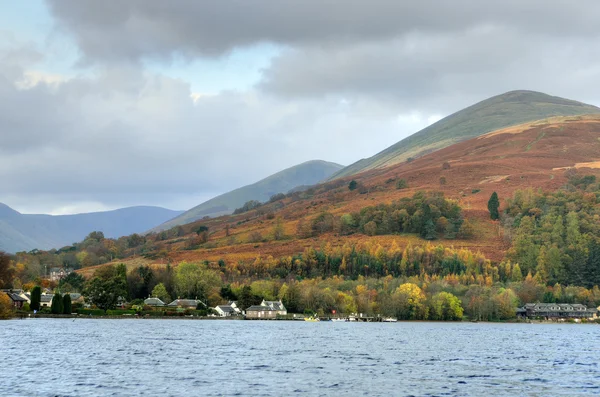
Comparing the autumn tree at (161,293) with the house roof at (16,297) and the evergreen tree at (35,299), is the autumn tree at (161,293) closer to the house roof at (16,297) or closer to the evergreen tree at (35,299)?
the house roof at (16,297)

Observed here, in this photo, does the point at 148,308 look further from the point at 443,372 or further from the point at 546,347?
the point at 443,372

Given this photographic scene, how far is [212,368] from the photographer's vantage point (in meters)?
62.1

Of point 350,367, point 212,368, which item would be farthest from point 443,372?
point 212,368

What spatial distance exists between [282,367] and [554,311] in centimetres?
15007

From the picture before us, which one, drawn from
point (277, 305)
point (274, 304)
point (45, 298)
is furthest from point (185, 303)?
point (45, 298)

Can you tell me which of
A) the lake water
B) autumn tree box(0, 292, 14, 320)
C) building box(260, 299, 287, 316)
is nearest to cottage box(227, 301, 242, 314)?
building box(260, 299, 287, 316)

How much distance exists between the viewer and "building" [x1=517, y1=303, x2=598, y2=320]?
194 metres

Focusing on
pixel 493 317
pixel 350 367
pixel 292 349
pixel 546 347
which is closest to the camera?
pixel 350 367

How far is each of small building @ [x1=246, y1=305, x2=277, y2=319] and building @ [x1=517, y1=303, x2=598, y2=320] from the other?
6441 centimetres

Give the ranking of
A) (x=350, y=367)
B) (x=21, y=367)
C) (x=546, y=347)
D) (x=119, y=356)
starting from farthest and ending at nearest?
(x=546, y=347), (x=119, y=356), (x=350, y=367), (x=21, y=367)

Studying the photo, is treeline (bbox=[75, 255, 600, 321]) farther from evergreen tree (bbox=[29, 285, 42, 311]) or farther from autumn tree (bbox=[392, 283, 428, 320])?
evergreen tree (bbox=[29, 285, 42, 311])

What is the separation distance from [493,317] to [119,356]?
135m

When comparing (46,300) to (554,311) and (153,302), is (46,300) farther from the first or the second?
(554,311)

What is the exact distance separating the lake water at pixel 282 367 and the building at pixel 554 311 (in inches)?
3833
